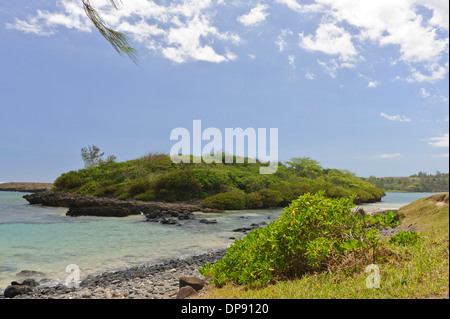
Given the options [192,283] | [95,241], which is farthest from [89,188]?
[192,283]

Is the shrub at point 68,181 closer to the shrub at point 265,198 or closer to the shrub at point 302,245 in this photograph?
the shrub at point 265,198

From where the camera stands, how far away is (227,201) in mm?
15656

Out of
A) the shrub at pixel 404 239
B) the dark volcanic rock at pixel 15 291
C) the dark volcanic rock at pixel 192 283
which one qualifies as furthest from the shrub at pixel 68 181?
the shrub at pixel 404 239

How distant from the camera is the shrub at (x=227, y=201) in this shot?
14.5m

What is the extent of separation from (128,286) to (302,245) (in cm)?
274

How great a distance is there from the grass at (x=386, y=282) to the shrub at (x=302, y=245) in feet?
0.56

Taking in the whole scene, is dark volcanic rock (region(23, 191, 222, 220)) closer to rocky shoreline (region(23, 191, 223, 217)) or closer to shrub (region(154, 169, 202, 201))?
rocky shoreline (region(23, 191, 223, 217))

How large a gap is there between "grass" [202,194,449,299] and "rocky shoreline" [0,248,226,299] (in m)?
0.47

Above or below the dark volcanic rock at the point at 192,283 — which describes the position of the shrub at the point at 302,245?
above

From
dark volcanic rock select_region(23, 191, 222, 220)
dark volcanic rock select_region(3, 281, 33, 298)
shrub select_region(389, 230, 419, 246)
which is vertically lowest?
dark volcanic rock select_region(3, 281, 33, 298)

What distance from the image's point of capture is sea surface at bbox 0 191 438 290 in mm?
6148

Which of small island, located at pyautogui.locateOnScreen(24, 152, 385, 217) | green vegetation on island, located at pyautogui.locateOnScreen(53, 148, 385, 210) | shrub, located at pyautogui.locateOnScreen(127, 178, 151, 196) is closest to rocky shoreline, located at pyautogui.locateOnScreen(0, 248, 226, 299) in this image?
green vegetation on island, located at pyautogui.locateOnScreen(53, 148, 385, 210)
